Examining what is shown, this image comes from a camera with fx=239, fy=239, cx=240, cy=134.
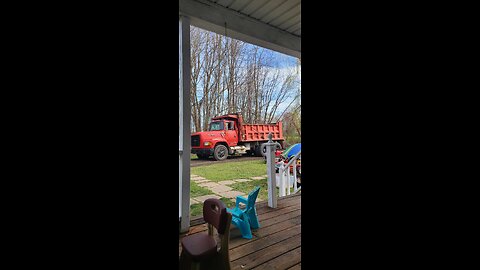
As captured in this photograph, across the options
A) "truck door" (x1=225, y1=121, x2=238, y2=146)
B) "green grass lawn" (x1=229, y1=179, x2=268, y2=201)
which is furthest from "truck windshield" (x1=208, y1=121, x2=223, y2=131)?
A: "green grass lawn" (x1=229, y1=179, x2=268, y2=201)

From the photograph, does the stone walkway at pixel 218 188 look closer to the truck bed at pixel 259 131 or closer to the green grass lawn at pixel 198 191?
the green grass lawn at pixel 198 191

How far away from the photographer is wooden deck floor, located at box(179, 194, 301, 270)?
1.71m

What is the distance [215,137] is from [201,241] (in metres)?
5.52

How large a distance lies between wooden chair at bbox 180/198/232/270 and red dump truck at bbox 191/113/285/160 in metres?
5.30

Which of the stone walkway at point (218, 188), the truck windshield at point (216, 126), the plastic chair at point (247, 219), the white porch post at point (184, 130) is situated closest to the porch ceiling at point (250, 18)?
the white porch post at point (184, 130)

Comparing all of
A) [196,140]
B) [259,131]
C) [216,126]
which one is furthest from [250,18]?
[259,131]

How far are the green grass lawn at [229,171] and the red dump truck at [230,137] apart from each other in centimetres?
64

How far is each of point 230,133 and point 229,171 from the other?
1.87 metres

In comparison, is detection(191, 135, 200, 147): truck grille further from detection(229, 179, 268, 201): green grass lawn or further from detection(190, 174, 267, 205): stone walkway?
detection(229, 179, 268, 201): green grass lawn

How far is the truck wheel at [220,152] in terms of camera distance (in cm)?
686
